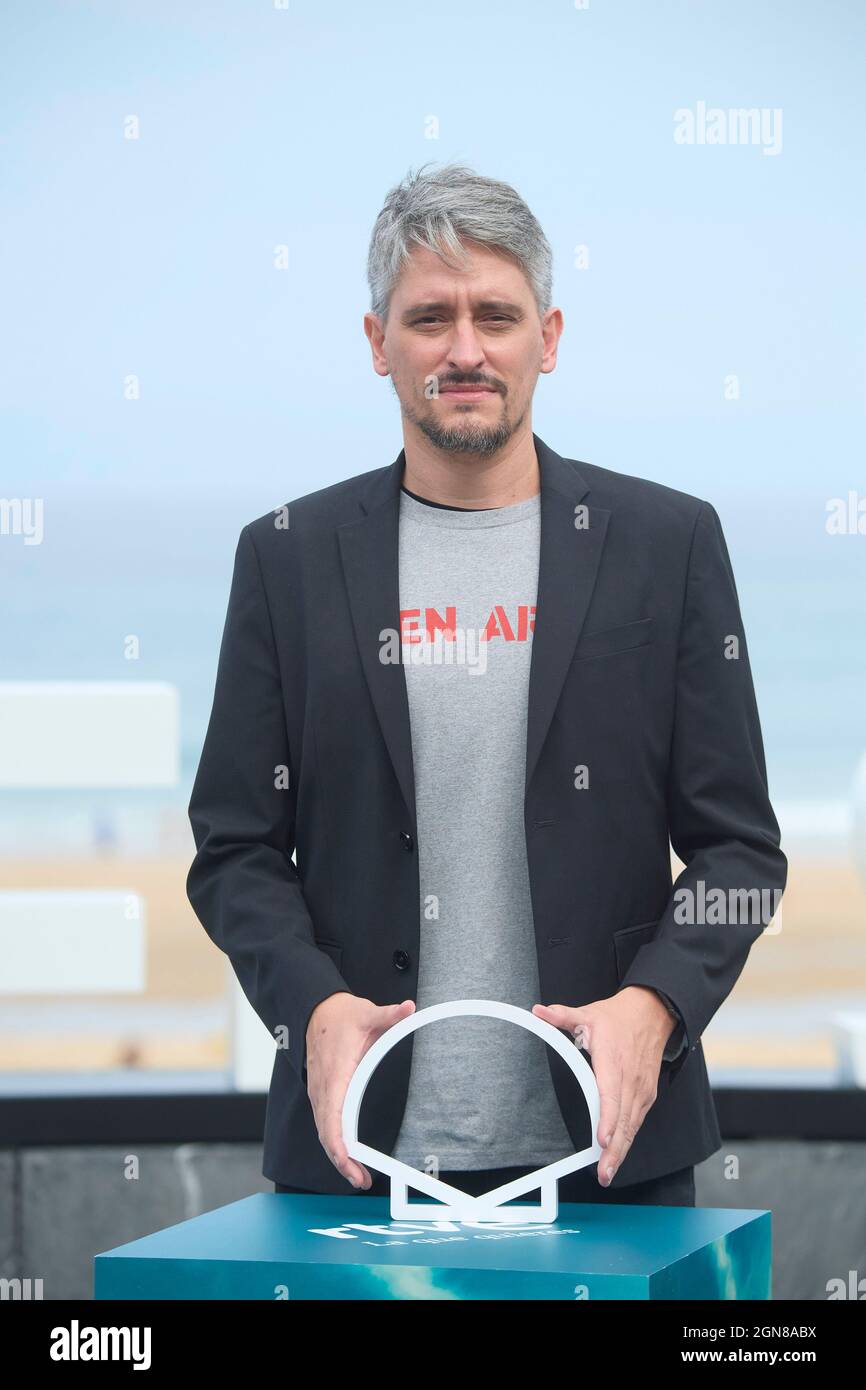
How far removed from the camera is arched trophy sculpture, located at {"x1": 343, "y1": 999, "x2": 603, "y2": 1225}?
1.47 metres

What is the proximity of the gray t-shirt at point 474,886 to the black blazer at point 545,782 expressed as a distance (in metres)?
0.03

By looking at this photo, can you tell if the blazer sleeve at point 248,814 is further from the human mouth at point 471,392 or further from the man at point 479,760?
the human mouth at point 471,392

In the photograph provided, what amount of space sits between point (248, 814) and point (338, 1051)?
0.38m

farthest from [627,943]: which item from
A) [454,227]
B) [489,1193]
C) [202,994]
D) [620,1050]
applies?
[202,994]

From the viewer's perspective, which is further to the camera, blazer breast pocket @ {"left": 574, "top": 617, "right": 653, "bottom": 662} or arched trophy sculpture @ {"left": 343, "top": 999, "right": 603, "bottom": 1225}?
blazer breast pocket @ {"left": 574, "top": 617, "right": 653, "bottom": 662}

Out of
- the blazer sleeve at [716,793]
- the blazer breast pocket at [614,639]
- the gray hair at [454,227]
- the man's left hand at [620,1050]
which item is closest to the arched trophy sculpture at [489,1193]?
the man's left hand at [620,1050]

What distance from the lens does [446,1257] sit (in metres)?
1.33

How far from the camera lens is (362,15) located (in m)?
3.26

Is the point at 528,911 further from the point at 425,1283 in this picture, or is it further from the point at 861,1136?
the point at 861,1136

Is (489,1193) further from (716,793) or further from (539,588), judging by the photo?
(539,588)

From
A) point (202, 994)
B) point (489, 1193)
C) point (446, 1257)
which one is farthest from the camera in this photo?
point (202, 994)

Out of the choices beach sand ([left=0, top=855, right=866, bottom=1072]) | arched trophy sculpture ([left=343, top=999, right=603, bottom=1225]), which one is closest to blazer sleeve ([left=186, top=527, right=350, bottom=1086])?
arched trophy sculpture ([left=343, top=999, right=603, bottom=1225])

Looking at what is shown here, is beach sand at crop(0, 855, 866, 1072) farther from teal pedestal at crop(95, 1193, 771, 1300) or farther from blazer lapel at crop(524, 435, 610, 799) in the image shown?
teal pedestal at crop(95, 1193, 771, 1300)

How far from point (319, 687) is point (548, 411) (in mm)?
1485
